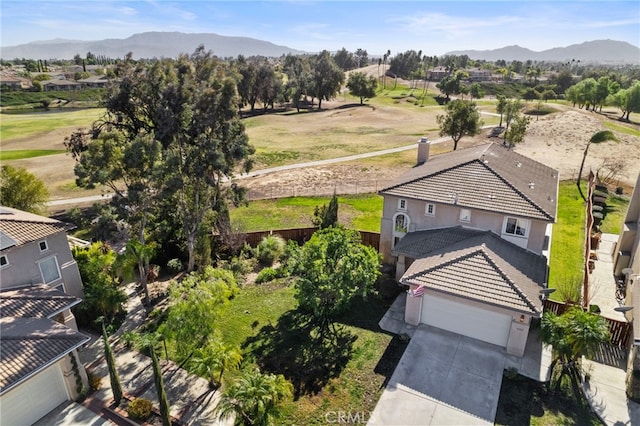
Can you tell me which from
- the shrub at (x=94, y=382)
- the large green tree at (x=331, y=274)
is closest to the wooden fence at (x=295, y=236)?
the large green tree at (x=331, y=274)

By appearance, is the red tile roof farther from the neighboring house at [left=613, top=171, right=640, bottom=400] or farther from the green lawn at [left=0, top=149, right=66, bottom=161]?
the green lawn at [left=0, top=149, right=66, bottom=161]

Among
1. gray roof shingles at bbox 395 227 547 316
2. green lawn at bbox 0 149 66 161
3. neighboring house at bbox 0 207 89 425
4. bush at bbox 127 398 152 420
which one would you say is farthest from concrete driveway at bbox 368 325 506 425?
green lawn at bbox 0 149 66 161

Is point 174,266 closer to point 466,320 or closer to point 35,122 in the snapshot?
point 466,320

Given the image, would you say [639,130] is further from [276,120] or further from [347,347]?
[347,347]

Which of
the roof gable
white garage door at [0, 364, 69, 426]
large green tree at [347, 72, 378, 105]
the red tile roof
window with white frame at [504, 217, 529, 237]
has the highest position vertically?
large green tree at [347, 72, 378, 105]

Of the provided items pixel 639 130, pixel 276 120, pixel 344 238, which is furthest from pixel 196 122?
pixel 639 130

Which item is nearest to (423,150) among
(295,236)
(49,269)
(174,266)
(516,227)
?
(516,227)
